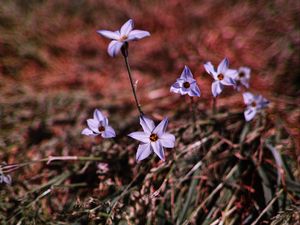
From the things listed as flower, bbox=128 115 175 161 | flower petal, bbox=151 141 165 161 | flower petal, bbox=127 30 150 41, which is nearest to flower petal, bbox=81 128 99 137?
flower, bbox=128 115 175 161

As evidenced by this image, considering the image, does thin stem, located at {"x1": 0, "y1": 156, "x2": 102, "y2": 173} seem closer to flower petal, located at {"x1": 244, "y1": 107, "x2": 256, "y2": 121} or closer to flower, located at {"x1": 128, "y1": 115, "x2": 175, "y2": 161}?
flower, located at {"x1": 128, "y1": 115, "x2": 175, "y2": 161}

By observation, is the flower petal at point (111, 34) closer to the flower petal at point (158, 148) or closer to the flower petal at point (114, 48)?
the flower petal at point (114, 48)

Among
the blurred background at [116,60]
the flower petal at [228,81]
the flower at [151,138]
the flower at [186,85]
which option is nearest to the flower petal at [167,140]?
the flower at [151,138]

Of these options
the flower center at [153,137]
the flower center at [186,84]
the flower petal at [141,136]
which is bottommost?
the flower center at [153,137]

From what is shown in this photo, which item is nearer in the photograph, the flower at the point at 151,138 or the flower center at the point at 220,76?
the flower at the point at 151,138

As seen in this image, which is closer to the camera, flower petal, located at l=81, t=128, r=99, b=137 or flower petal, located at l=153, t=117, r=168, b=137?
flower petal, located at l=153, t=117, r=168, b=137

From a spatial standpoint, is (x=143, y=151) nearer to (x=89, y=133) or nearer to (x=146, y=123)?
(x=146, y=123)

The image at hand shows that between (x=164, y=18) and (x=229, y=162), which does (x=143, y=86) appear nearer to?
(x=164, y=18)
